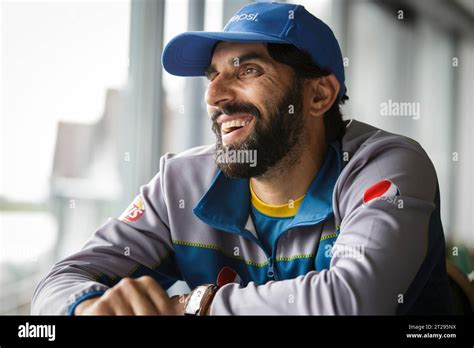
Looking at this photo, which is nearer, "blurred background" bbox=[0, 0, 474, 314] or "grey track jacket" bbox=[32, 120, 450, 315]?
"grey track jacket" bbox=[32, 120, 450, 315]

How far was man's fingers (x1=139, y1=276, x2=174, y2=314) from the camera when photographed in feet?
3.16

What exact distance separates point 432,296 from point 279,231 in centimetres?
33

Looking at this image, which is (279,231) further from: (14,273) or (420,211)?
(14,273)

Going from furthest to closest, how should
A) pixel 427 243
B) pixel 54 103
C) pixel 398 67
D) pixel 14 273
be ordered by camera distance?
A: pixel 398 67, pixel 54 103, pixel 14 273, pixel 427 243

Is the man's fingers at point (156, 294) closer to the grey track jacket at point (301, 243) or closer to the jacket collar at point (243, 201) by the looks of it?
the grey track jacket at point (301, 243)

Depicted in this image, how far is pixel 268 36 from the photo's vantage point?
3.89ft

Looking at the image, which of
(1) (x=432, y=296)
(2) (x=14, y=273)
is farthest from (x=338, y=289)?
(2) (x=14, y=273)

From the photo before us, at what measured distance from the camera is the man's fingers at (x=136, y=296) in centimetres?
95

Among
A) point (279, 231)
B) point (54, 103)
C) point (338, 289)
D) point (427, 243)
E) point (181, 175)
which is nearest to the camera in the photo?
point (338, 289)

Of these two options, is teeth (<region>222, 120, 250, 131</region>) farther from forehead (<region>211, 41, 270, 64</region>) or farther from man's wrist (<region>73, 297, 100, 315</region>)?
man's wrist (<region>73, 297, 100, 315</region>)

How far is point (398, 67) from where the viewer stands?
1.82 m

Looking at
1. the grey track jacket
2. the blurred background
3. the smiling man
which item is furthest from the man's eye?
the blurred background

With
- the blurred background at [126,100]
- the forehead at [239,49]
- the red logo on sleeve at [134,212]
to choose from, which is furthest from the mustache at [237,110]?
the blurred background at [126,100]

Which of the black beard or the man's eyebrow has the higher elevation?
the man's eyebrow
